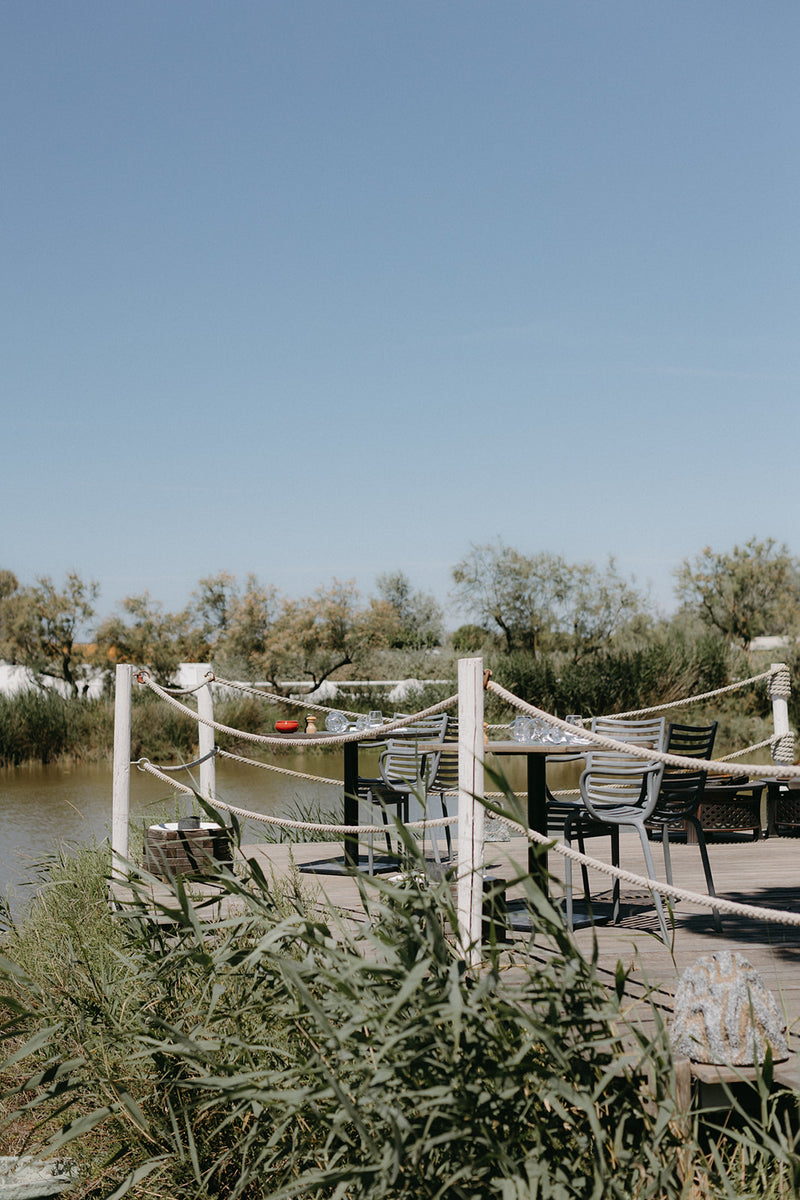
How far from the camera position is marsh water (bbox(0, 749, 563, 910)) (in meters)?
8.72

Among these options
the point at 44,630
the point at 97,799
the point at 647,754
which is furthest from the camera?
the point at 44,630

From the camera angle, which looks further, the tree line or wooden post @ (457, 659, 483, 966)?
the tree line

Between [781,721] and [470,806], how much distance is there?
469 cm

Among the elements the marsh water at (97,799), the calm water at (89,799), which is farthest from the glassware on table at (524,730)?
the calm water at (89,799)

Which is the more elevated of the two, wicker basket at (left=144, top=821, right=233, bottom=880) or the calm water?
wicker basket at (left=144, top=821, right=233, bottom=880)

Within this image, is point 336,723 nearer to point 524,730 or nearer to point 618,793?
point 524,730

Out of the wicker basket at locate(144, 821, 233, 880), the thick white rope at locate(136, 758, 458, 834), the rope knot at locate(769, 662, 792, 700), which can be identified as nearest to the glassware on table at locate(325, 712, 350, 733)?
the thick white rope at locate(136, 758, 458, 834)

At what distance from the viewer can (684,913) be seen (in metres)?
4.73

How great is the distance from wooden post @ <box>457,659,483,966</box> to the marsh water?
4251 millimetres

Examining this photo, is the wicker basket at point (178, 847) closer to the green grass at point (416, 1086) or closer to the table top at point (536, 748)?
the table top at point (536, 748)

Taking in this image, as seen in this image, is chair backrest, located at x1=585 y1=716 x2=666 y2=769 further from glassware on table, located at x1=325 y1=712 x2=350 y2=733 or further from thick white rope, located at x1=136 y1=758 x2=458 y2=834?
glassware on table, located at x1=325 y1=712 x2=350 y2=733

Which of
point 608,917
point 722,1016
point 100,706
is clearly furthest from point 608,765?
point 100,706

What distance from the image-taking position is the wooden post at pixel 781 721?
22.3ft

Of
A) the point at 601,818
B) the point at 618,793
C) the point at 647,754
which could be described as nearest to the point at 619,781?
the point at 618,793
